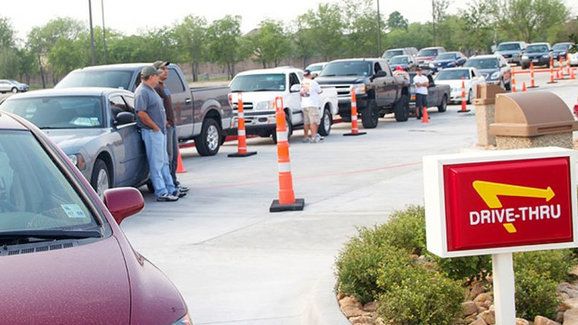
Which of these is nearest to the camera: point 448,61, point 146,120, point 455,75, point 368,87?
point 146,120

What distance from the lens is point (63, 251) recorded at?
4523mm

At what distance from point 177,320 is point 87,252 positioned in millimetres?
663

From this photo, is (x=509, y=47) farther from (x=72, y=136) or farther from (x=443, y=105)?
(x=72, y=136)

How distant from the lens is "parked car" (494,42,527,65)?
66.5m

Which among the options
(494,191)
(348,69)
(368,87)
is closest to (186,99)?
(368,87)

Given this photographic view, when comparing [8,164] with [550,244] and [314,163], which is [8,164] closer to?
[550,244]

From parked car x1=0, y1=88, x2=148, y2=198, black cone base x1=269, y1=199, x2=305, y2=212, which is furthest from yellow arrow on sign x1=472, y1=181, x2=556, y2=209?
parked car x1=0, y1=88, x2=148, y2=198

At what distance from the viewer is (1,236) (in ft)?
15.2

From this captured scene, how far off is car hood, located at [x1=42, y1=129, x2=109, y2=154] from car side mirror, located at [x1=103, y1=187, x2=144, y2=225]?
6690 mm

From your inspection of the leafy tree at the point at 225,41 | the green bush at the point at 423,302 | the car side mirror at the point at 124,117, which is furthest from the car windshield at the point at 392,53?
the green bush at the point at 423,302

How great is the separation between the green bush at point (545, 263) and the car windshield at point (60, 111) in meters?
7.54

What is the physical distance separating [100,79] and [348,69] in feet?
37.9

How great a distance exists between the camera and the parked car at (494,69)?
4016 centimetres

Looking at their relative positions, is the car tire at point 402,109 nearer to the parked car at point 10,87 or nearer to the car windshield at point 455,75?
the car windshield at point 455,75
